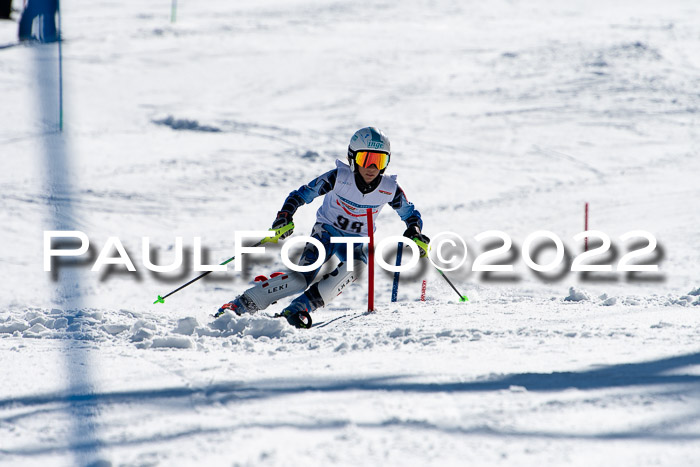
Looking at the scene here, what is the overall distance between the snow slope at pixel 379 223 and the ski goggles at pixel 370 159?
44.0 inches

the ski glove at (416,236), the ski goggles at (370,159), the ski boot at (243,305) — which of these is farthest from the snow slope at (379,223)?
→ the ski goggles at (370,159)

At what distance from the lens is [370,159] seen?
5617 mm

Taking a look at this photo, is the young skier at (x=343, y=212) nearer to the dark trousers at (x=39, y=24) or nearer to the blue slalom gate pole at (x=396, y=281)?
the blue slalom gate pole at (x=396, y=281)

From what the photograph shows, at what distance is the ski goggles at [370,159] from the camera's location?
561 cm

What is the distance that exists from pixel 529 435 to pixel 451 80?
55.5 feet

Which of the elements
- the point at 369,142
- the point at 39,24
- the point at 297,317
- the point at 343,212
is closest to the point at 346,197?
the point at 343,212

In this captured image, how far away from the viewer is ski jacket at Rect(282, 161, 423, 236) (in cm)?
575

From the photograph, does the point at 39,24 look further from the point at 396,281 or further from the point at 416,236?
the point at 416,236

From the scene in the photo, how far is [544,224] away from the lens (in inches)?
420

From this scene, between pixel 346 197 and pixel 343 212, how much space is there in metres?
0.13

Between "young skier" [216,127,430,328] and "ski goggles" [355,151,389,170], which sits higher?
"ski goggles" [355,151,389,170]

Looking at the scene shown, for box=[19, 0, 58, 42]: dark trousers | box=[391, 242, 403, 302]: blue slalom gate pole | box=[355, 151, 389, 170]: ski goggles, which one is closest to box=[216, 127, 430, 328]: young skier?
box=[355, 151, 389, 170]: ski goggles

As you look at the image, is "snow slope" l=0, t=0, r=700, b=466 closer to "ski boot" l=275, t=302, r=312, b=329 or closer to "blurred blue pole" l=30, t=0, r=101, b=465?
"blurred blue pole" l=30, t=0, r=101, b=465

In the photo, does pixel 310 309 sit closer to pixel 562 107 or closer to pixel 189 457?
pixel 189 457
